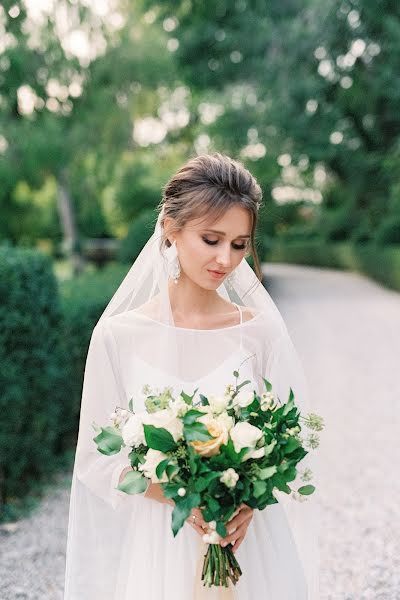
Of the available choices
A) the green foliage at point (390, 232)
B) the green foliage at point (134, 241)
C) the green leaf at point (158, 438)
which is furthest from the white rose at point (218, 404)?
the green foliage at point (390, 232)

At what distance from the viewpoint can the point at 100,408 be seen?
7.30 ft

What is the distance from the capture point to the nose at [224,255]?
2088 millimetres

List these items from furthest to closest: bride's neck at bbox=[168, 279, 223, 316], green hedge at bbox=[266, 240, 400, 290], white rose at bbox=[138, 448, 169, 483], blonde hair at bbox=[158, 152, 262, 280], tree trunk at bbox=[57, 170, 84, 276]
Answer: green hedge at bbox=[266, 240, 400, 290] < tree trunk at bbox=[57, 170, 84, 276] < bride's neck at bbox=[168, 279, 223, 316] < blonde hair at bbox=[158, 152, 262, 280] < white rose at bbox=[138, 448, 169, 483]

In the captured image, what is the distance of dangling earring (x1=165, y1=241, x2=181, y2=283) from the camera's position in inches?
93.3

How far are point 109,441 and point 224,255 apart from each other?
2.09ft

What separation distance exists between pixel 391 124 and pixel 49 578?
73.2 ft

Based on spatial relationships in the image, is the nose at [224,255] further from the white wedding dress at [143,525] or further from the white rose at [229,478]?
the white rose at [229,478]

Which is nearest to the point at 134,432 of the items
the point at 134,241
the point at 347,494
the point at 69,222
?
the point at 347,494

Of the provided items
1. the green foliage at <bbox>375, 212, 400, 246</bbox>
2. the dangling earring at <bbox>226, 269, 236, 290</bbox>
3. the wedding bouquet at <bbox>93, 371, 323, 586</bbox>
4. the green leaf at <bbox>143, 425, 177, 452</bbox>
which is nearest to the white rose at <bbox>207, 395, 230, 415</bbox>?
the wedding bouquet at <bbox>93, 371, 323, 586</bbox>

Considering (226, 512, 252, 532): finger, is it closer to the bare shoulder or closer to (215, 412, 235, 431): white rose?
(215, 412, 235, 431): white rose

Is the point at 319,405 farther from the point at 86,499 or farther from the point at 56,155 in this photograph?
the point at 56,155

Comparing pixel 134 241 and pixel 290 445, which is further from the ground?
pixel 134 241

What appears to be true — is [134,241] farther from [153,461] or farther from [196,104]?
[196,104]

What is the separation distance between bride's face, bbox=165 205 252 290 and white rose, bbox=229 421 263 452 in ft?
1.75
